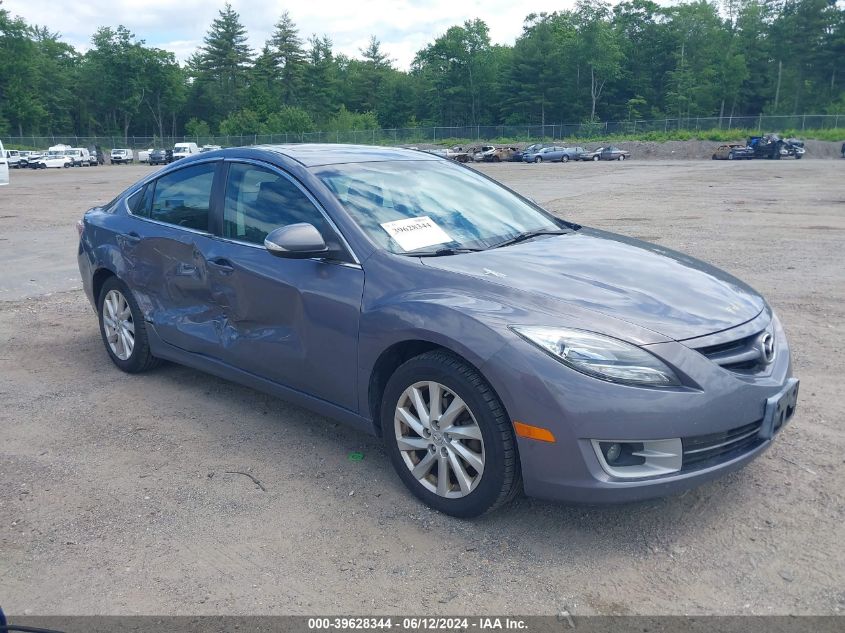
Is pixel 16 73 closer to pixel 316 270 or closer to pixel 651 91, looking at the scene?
pixel 651 91

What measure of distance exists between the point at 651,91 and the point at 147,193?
319ft

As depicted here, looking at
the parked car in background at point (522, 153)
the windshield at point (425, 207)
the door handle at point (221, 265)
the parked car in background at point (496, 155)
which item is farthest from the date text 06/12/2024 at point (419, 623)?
the parked car in background at point (496, 155)

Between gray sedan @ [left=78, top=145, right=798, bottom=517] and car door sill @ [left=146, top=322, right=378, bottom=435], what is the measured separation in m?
0.01

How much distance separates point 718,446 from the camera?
10.3 feet

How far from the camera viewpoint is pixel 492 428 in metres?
3.14

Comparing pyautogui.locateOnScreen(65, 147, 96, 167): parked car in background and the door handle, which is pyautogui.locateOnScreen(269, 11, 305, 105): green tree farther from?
the door handle

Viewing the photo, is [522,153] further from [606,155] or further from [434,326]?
[434,326]

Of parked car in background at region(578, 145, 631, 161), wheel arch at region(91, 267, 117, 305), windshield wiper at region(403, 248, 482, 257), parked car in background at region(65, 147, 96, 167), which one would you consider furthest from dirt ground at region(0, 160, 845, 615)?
parked car in background at region(65, 147, 96, 167)

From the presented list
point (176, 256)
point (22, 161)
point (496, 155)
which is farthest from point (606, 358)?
point (22, 161)

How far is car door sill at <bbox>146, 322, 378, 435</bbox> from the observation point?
12.6 ft

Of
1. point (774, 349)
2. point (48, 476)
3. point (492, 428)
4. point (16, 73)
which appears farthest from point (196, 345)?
point (16, 73)

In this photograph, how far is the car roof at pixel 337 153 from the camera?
441 cm

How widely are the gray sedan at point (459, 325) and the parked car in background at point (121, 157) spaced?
6927 cm

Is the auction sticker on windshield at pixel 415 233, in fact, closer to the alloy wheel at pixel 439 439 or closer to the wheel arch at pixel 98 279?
the alloy wheel at pixel 439 439
